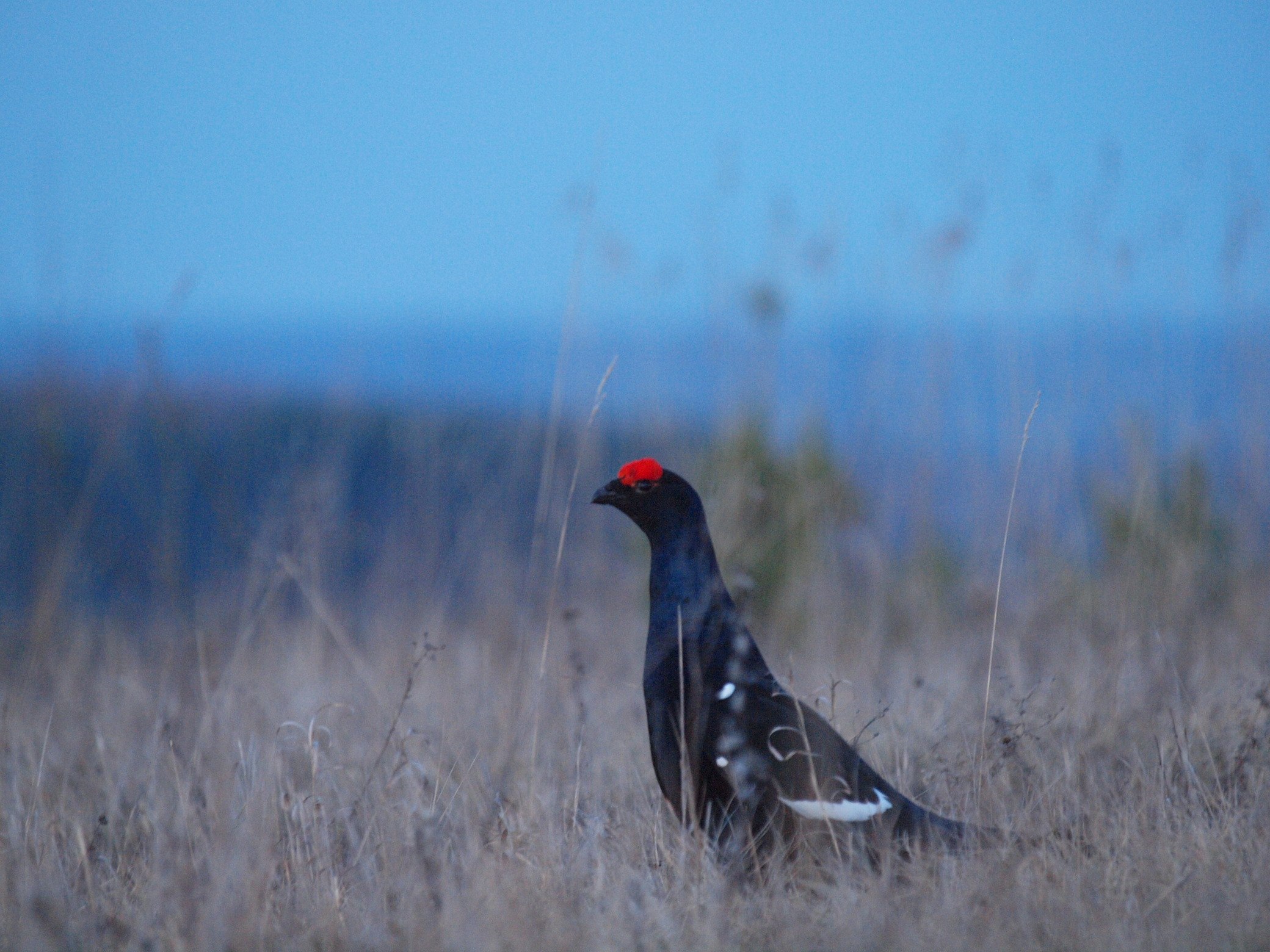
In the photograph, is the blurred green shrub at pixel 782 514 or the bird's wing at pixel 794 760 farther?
the blurred green shrub at pixel 782 514

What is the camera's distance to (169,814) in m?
2.54

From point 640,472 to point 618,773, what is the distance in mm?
1024

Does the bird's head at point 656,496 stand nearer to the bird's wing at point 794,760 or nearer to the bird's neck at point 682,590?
the bird's neck at point 682,590

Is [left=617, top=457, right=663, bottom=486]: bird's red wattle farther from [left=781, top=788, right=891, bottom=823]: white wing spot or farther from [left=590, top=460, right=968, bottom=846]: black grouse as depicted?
[left=781, top=788, right=891, bottom=823]: white wing spot

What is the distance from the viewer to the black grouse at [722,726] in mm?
2336

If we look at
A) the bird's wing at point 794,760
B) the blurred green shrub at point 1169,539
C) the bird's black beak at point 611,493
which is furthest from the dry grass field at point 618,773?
the bird's black beak at point 611,493

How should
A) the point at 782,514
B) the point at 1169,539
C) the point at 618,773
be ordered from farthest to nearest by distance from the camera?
the point at 782,514, the point at 1169,539, the point at 618,773

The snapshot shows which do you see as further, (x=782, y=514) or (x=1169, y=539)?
(x=782, y=514)

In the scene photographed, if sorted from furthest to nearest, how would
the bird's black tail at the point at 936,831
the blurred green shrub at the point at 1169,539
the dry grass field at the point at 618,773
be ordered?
the blurred green shrub at the point at 1169,539 < the bird's black tail at the point at 936,831 < the dry grass field at the point at 618,773

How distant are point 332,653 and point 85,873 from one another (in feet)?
8.38

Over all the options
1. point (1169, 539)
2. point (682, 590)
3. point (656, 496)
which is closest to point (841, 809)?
point (682, 590)

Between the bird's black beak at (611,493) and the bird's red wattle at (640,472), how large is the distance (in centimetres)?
2

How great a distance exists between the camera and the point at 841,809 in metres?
2.31

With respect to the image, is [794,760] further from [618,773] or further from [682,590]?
[618,773]
